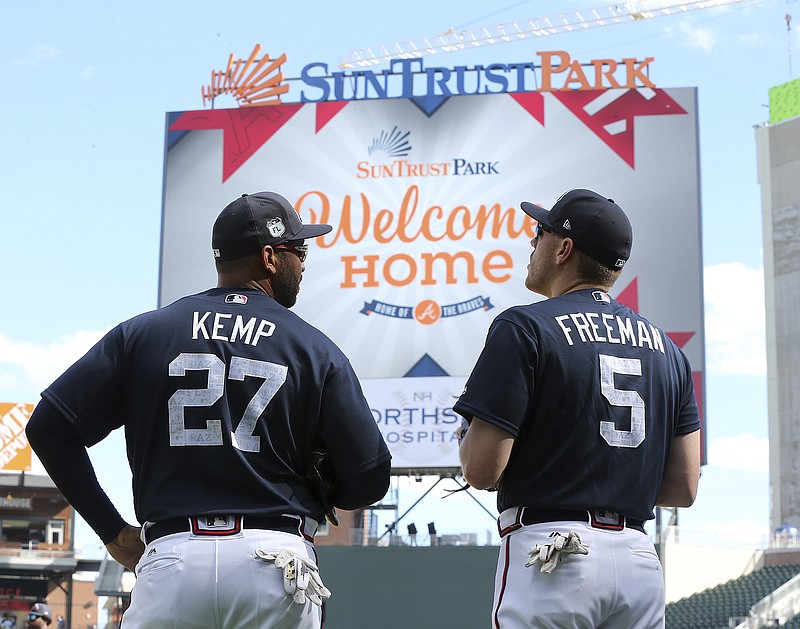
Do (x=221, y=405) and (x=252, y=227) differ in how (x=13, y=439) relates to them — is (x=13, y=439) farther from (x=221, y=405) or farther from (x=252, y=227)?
(x=221, y=405)

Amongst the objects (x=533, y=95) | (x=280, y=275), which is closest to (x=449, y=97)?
(x=533, y=95)

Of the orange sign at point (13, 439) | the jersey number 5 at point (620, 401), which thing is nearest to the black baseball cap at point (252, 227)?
the jersey number 5 at point (620, 401)

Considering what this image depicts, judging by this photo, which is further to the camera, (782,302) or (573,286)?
(782,302)

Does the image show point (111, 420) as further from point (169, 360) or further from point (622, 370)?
point (622, 370)

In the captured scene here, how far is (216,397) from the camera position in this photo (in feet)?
9.66

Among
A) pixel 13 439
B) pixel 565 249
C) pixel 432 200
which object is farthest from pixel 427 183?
pixel 13 439

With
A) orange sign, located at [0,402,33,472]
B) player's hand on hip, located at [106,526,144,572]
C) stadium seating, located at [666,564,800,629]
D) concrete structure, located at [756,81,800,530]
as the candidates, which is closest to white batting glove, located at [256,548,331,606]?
player's hand on hip, located at [106,526,144,572]

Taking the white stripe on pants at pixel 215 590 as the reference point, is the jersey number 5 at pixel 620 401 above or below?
above

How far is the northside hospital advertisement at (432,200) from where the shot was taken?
810 inches

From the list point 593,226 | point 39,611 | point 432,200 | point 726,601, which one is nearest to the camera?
point 593,226

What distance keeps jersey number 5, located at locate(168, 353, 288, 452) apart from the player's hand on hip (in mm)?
289

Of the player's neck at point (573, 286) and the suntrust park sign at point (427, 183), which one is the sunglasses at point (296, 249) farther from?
the suntrust park sign at point (427, 183)

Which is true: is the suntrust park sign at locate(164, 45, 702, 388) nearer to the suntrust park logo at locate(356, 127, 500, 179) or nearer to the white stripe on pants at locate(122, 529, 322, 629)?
the suntrust park logo at locate(356, 127, 500, 179)

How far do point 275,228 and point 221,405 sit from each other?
0.50 m
